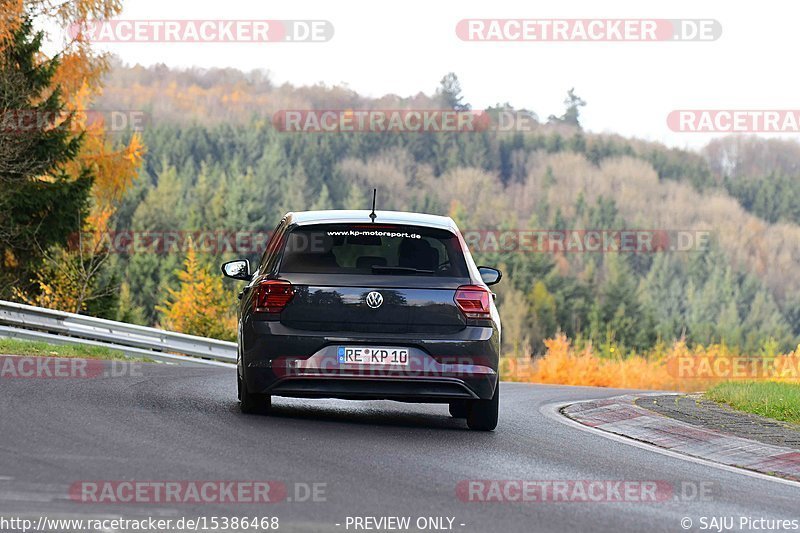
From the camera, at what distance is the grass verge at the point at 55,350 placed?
1919 centimetres

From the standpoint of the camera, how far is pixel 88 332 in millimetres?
23344

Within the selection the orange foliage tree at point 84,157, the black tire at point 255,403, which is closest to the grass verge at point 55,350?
the orange foliage tree at point 84,157

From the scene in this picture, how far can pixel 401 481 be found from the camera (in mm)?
7848

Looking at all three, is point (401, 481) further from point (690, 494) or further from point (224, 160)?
point (224, 160)

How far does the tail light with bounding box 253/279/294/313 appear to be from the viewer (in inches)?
414

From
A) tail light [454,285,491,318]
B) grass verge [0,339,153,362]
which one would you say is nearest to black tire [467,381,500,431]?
tail light [454,285,491,318]

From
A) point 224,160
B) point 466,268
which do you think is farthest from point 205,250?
point 466,268

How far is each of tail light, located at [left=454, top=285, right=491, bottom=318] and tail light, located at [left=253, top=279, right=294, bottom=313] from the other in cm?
138

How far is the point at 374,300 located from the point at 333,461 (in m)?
2.17

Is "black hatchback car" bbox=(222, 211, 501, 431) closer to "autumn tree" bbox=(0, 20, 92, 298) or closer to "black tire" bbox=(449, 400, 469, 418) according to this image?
"black tire" bbox=(449, 400, 469, 418)

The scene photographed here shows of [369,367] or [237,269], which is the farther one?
[237,269]

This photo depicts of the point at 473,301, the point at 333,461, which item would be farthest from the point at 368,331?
the point at 333,461

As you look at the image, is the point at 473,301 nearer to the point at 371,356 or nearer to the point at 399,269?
the point at 399,269

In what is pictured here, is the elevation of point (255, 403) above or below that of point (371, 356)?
below
